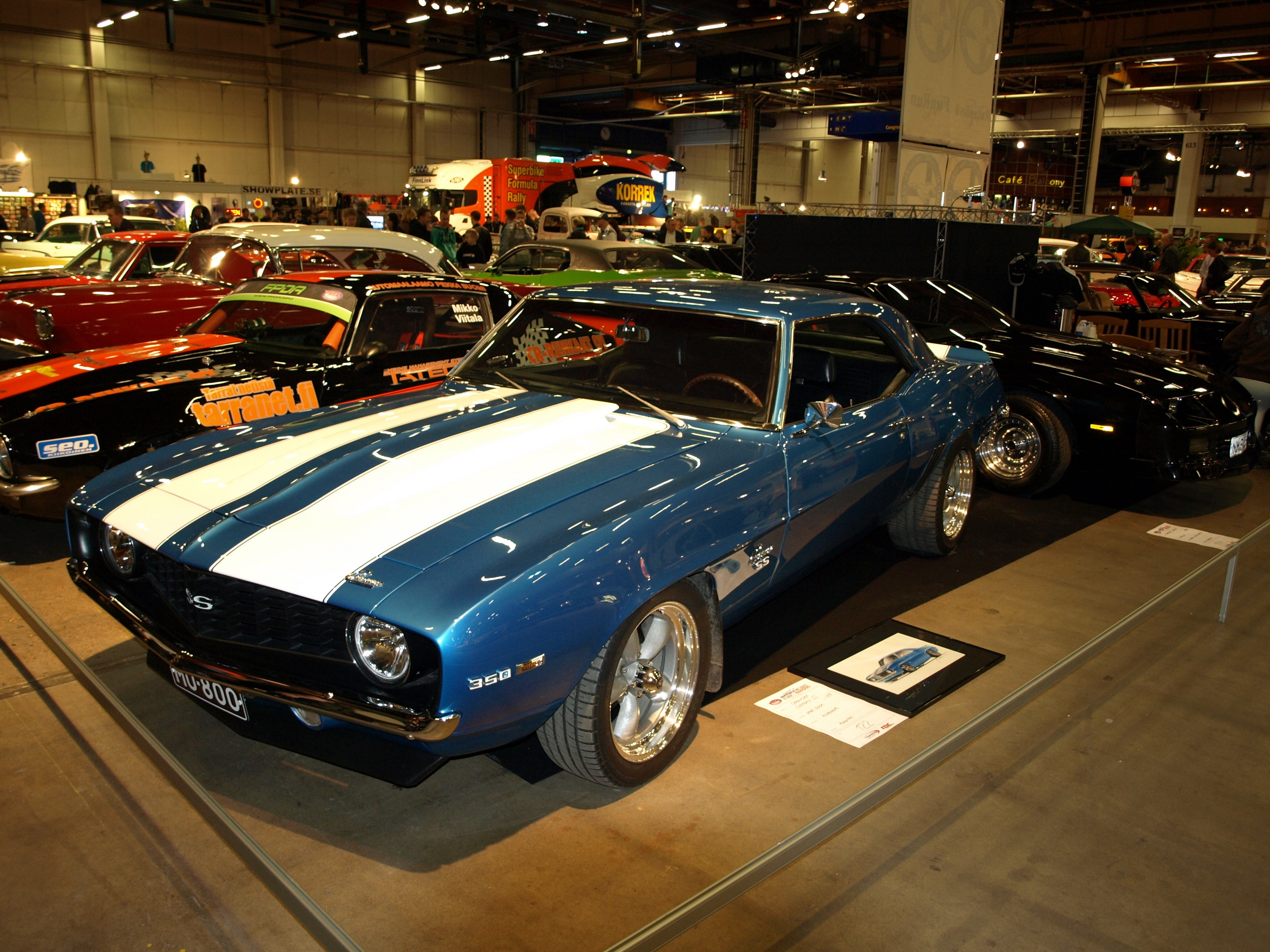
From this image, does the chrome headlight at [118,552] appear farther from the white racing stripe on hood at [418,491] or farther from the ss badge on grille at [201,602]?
the white racing stripe on hood at [418,491]

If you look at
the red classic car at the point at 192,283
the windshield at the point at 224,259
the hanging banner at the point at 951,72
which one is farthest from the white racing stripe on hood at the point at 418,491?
the hanging banner at the point at 951,72

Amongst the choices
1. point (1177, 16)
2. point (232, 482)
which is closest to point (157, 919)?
point (232, 482)

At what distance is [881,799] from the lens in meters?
2.11

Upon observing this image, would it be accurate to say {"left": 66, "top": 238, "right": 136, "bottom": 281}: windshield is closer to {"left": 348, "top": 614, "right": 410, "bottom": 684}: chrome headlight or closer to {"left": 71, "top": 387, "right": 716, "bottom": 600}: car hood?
{"left": 71, "top": 387, "right": 716, "bottom": 600}: car hood

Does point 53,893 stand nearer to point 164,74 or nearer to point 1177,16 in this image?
point 1177,16

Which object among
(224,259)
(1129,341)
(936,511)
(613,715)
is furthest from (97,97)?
(613,715)

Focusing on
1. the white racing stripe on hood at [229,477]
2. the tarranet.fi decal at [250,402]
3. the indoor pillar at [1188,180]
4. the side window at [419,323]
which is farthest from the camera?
the indoor pillar at [1188,180]

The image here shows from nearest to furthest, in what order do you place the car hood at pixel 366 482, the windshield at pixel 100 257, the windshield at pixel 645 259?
Answer: 1. the car hood at pixel 366 482
2. the windshield at pixel 100 257
3. the windshield at pixel 645 259

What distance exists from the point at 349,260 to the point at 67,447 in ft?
14.6

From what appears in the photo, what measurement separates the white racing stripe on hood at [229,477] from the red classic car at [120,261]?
5965mm

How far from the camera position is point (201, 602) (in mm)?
2475

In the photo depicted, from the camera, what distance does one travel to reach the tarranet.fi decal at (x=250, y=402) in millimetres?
4727

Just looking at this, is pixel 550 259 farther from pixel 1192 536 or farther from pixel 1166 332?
pixel 1192 536

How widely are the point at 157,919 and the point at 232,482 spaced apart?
1.20 metres
